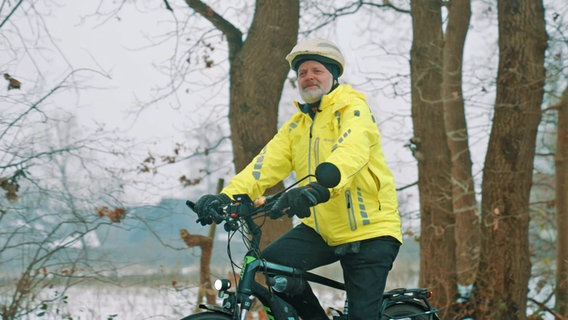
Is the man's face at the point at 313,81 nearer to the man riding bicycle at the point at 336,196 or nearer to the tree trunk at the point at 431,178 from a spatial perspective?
the man riding bicycle at the point at 336,196

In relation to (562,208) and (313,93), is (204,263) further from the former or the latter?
(313,93)

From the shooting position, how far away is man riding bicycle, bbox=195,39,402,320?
472cm

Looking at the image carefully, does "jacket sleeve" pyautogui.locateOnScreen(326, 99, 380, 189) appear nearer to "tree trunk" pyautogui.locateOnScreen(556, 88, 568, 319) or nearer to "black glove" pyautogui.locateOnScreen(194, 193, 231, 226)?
"black glove" pyautogui.locateOnScreen(194, 193, 231, 226)

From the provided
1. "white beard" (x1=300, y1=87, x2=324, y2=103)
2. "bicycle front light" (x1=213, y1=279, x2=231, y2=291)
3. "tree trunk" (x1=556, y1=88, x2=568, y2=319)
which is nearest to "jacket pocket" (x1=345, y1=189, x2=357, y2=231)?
"white beard" (x1=300, y1=87, x2=324, y2=103)

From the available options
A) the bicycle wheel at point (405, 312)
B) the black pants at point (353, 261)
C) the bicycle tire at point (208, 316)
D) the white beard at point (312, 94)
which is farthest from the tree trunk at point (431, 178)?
the bicycle tire at point (208, 316)

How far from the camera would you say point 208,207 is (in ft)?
14.2

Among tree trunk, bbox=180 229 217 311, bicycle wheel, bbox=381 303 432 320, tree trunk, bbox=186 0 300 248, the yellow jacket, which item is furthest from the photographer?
tree trunk, bbox=180 229 217 311

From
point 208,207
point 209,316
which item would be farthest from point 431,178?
point 209,316

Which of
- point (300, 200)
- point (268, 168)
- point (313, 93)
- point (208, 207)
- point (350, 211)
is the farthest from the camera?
point (268, 168)

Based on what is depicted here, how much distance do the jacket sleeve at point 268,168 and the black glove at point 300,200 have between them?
2.24 ft

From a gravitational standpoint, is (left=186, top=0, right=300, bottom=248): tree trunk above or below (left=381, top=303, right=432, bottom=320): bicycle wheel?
above

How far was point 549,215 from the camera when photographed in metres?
14.3

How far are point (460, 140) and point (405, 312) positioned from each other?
895 centimetres

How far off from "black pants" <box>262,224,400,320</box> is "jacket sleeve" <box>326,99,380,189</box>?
507 millimetres
